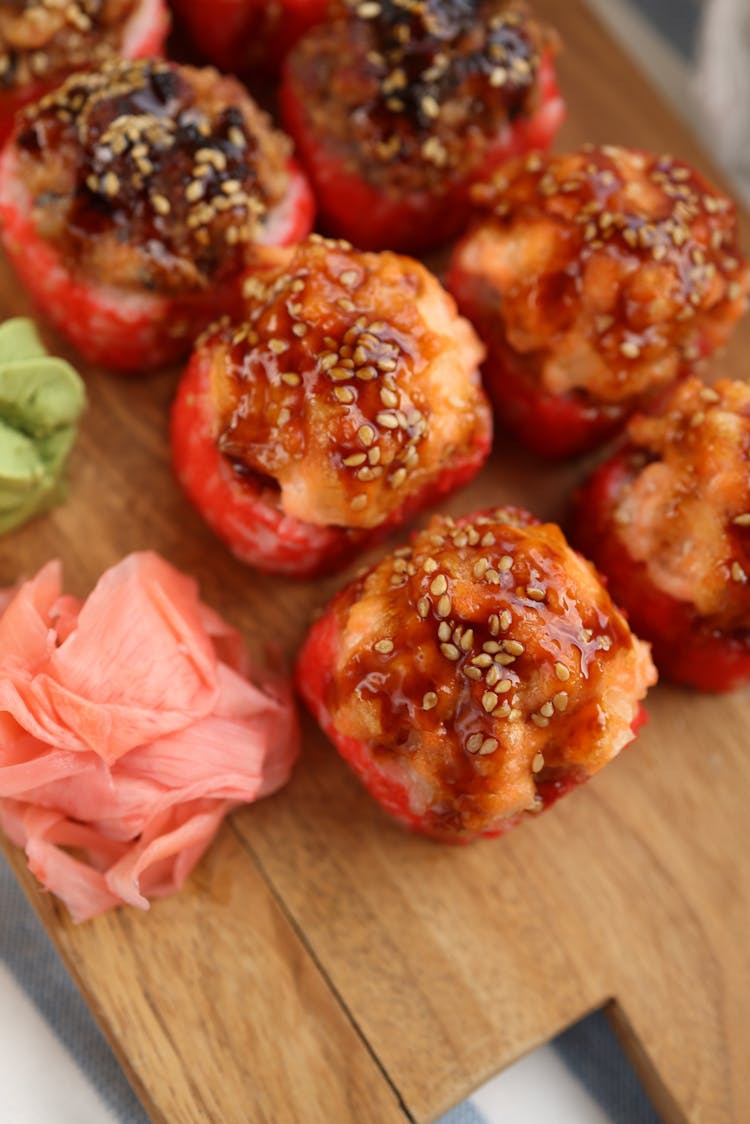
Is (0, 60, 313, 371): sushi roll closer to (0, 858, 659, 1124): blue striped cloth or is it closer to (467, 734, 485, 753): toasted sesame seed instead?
(467, 734, 485, 753): toasted sesame seed

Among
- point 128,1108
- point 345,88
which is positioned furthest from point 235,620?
point 345,88

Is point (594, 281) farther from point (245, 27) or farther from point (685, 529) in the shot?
point (245, 27)

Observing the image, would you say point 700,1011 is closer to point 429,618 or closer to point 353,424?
point 429,618

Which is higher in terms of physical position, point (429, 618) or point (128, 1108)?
point (429, 618)

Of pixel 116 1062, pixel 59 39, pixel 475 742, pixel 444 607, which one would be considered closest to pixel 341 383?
pixel 444 607

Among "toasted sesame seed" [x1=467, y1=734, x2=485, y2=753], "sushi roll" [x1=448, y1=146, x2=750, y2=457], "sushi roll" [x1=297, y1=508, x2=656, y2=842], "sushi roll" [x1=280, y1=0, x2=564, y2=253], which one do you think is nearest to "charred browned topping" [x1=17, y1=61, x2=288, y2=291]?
"sushi roll" [x1=280, y1=0, x2=564, y2=253]

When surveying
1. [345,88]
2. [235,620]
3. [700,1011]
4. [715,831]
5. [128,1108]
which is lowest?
[128,1108]
